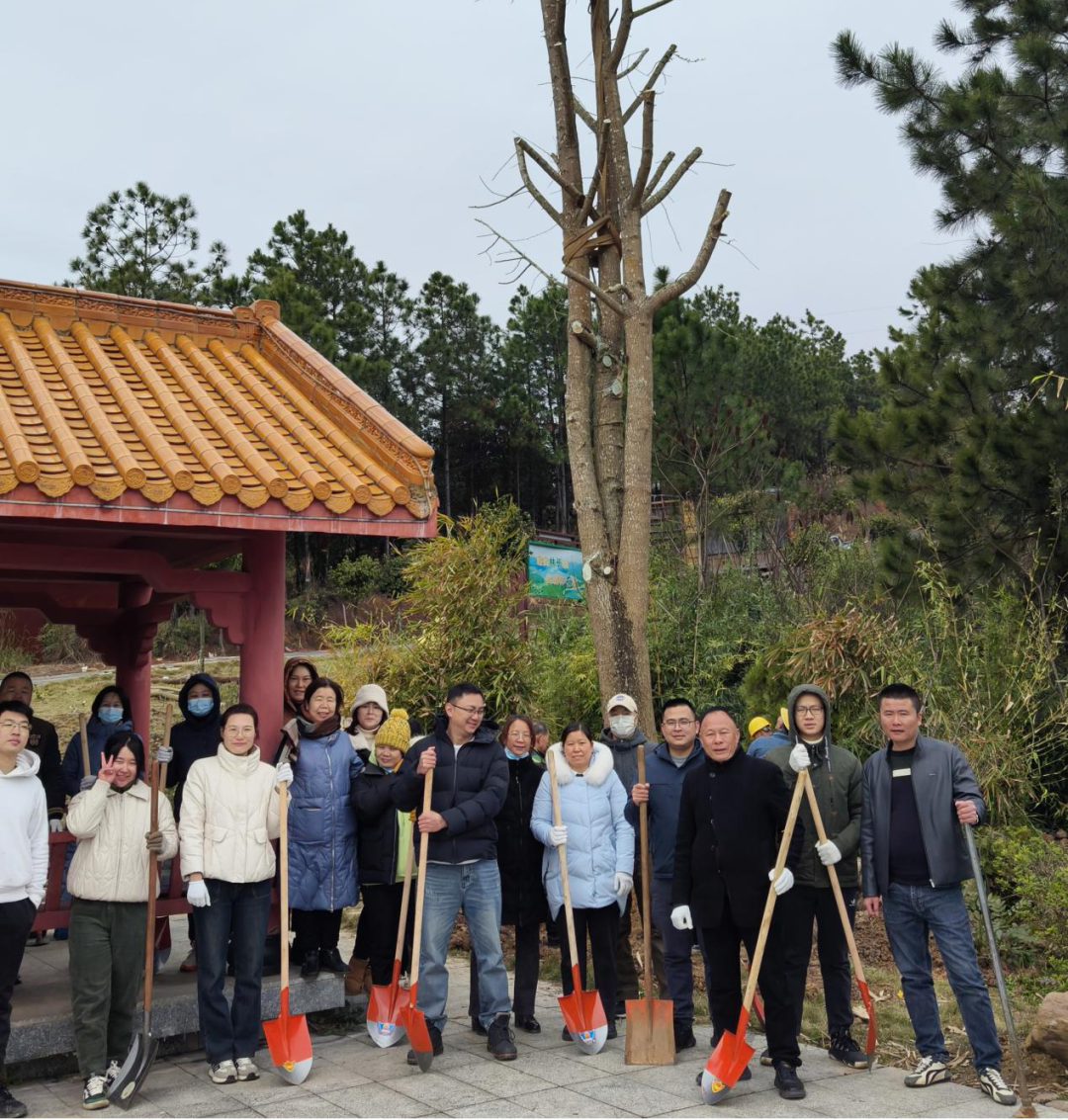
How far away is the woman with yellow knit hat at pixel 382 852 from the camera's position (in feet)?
18.6

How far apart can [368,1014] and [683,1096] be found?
1.60 metres

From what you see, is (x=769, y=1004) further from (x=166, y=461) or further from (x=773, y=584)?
(x=773, y=584)

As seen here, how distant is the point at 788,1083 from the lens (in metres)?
4.63

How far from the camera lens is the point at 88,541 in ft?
21.1

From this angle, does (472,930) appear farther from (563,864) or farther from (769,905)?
(769,905)

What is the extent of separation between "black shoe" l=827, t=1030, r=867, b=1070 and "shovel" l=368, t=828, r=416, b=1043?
1.97m

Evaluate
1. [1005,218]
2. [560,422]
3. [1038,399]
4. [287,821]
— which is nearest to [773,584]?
[1038,399]

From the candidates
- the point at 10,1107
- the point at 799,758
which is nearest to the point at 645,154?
the point at 799,758

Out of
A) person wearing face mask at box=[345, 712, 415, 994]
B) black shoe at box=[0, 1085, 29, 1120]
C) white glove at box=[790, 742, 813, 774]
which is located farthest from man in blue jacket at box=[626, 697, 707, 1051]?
black shoe at box=[0, 1085, 29, 1120]

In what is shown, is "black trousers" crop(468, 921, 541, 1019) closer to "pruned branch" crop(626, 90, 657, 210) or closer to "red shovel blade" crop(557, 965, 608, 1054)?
"red shovel blade" crop(557, 965, 608, 1054)

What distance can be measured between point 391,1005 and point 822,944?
2.02m

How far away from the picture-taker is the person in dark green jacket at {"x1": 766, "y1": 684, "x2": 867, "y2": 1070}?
16.5 ft

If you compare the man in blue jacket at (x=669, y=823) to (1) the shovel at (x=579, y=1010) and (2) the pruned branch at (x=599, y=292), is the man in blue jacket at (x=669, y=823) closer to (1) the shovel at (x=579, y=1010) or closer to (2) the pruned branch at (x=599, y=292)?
(1) the shovel at (x=579, y=1010)

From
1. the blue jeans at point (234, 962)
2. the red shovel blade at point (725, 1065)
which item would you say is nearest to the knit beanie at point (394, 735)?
the blue jeans at point (234, 962)
